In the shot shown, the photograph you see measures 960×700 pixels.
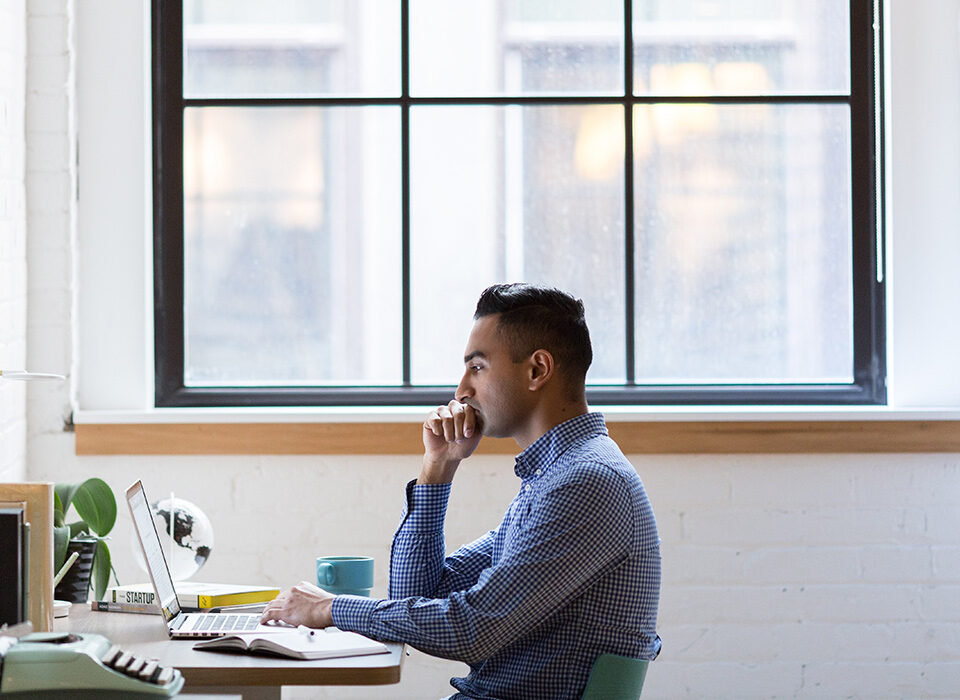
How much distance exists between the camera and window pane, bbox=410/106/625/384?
10.1ft

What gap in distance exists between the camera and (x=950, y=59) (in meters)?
2.99

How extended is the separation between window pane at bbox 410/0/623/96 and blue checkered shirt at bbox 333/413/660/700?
54.1 inches

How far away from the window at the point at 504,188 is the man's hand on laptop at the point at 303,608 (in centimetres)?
114

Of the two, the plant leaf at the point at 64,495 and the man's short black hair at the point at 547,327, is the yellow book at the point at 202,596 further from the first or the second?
the man's short black hair at the point at 547,327

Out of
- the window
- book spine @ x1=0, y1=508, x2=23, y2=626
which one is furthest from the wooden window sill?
book spine @ x1=0, y1=508, x2=23, y2=626

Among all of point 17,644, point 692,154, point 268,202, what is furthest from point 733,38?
point 17,644

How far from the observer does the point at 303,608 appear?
1.93 meters

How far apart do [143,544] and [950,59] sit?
2.26m

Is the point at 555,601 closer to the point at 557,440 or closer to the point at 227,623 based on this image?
the point at 557,440

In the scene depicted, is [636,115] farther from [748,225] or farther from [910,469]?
[910,469]

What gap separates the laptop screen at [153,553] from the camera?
1.97 m

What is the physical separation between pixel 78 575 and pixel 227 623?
43cm

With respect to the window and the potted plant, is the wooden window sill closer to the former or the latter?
the window

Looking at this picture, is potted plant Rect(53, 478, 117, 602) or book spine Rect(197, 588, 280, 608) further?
potted plant Rect(53, 478, 117, 602)
